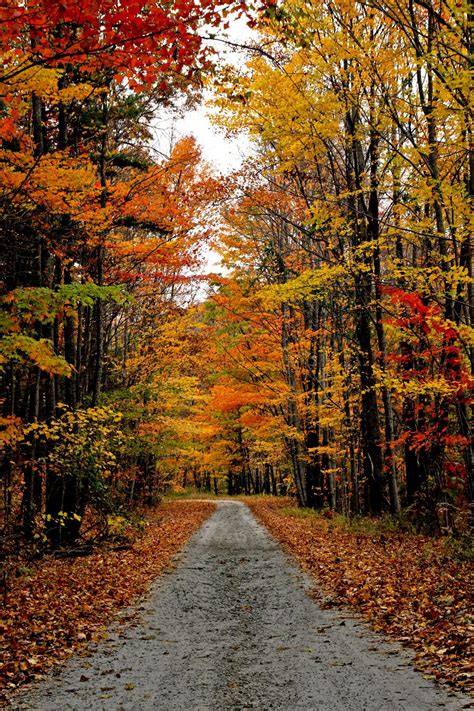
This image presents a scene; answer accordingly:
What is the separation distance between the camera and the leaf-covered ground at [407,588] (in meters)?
5.39

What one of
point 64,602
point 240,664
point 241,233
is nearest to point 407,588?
point 240,664

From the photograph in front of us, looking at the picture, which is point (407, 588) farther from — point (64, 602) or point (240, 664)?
point (64, 602)

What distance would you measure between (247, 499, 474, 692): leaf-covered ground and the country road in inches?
11.6

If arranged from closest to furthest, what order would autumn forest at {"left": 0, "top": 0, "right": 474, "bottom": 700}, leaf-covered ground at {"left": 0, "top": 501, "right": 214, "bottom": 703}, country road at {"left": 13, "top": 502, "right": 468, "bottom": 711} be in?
country road at {"left": 13, "top": 502, "right": 468, "bottom": 711} → leaf-covered ground at {"left": 0, "top": 501, "right": 214, "bottom": 703} → autumn forest at {"left": 0, "top": 0, "right": 474, "bottom": 700}

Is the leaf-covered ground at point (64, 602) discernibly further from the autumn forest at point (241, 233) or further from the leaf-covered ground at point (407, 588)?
the leaf-covered ground at point (407, 588)

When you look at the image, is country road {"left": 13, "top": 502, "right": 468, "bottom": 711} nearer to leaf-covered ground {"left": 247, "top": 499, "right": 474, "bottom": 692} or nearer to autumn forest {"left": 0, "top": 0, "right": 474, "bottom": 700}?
leaf-covered ground {"left": 247, "top": 499, "right": 474, "bottom": 692}

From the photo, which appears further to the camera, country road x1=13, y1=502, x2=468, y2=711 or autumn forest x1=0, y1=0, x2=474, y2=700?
autumn forest x1=0, y1=0, x2=474, y2=700

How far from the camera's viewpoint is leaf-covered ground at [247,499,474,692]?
17.7ft

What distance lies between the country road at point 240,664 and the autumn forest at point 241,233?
3.48 meters

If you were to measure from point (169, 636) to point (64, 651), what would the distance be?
1302mm

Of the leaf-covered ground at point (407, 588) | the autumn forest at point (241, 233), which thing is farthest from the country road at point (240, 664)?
the autumn forest at point (241, 233)

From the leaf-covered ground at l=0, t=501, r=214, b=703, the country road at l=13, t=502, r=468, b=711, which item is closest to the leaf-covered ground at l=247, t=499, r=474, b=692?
the country road at l=13, t=502, r=468, b=711

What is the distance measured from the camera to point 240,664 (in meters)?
5.80

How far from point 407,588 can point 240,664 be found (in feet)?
10.3
